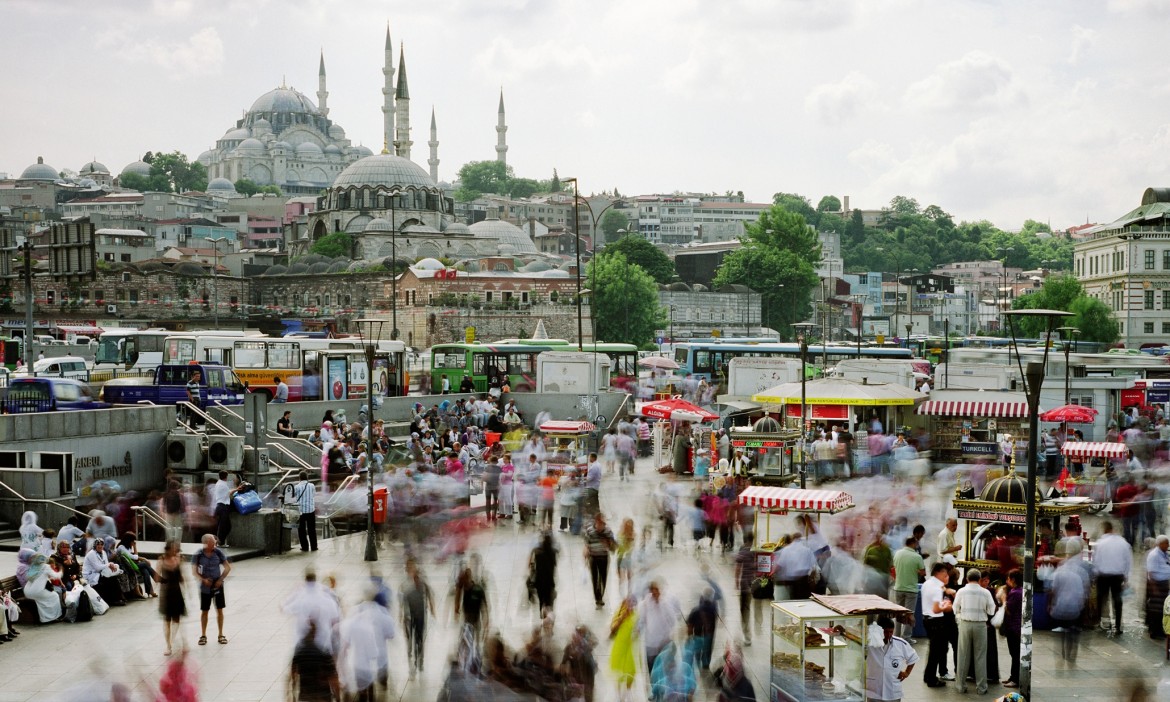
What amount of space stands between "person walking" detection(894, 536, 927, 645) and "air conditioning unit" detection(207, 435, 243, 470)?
38.1 ft

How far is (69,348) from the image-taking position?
148 ft

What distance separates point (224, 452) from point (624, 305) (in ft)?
190

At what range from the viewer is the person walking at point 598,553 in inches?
527

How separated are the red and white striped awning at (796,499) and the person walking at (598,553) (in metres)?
2.11

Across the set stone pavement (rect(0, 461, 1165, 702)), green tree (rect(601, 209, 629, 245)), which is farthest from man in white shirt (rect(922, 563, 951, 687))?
green tree (rect(601, 209, 629, 245))

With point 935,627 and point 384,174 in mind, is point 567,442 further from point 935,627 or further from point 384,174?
point 384,174

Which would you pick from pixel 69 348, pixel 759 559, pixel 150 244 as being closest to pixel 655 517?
pixel 759 559

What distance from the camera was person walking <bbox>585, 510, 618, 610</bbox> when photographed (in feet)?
43.9

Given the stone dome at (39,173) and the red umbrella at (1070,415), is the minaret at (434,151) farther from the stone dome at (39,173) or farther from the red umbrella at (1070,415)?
the red umbrella at (1070,415)

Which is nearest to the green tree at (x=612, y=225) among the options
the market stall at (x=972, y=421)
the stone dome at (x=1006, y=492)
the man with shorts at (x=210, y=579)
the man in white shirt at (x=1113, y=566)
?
the market stall at (x=972, y=421)

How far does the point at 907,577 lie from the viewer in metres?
12.3

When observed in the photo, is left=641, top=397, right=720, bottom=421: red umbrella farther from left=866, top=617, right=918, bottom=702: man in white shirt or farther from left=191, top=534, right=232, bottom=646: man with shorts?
left=866, top=617, right=918, bottom=702: man in white shirt

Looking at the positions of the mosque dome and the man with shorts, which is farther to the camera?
the mosque dome

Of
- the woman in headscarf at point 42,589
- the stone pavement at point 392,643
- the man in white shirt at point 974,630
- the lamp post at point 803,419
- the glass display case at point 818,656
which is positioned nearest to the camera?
the glass display case at point 818,656
